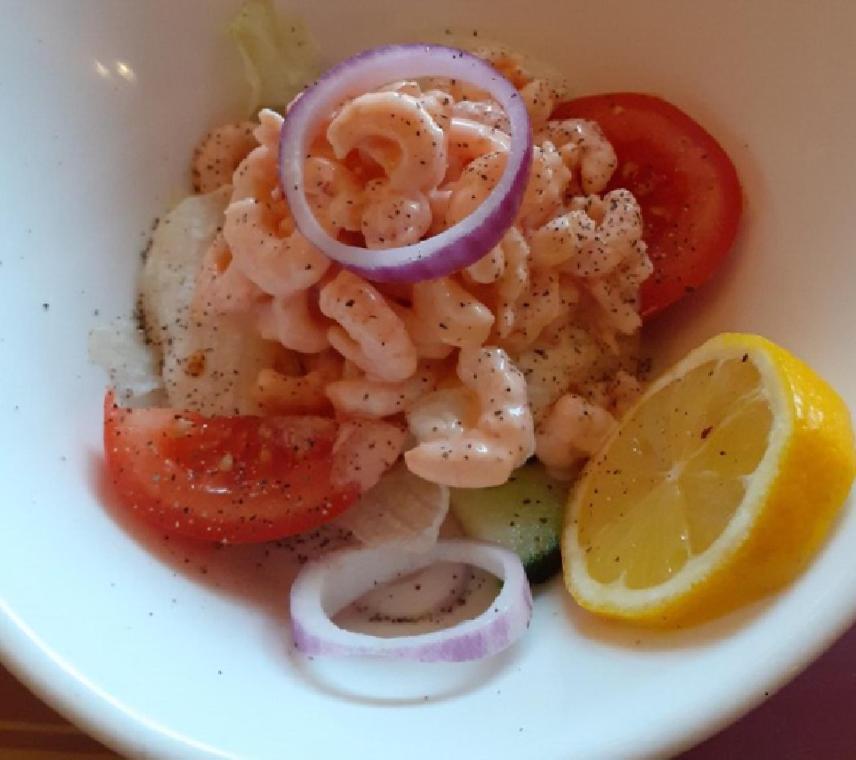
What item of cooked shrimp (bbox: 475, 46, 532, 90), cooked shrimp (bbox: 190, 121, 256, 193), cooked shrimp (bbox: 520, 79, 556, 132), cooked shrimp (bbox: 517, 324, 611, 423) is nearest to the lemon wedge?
cooked shrimp (bbox: 517, 324, 611, 423)

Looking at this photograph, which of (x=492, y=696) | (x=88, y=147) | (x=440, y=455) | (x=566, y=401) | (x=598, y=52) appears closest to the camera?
(x=492, y=696)

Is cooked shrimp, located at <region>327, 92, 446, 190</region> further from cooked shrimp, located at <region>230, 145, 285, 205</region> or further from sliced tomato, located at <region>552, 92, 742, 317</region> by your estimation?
sliced tomato, located at <region>552, 92, 742, 317</region>

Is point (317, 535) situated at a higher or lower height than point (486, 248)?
lower

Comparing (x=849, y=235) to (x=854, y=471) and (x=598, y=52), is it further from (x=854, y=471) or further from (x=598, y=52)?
(x=598, y=52)

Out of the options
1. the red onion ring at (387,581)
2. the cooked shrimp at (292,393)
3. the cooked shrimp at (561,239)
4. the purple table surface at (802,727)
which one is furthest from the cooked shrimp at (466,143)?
the purple table surface at (802,727)

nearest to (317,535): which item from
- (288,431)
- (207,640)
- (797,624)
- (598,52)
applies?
(288,431)
